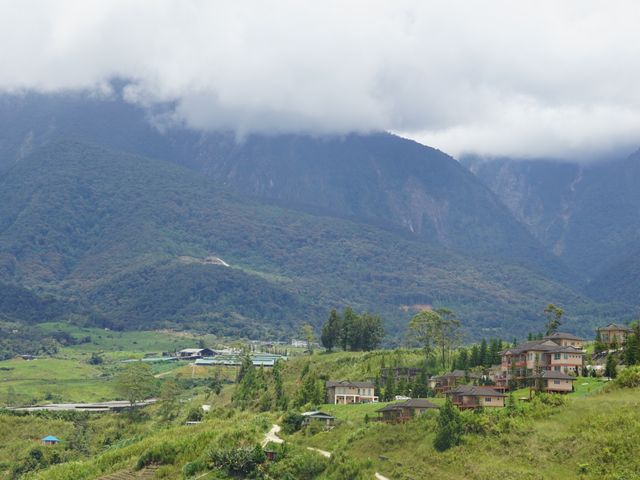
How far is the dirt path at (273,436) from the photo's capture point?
82.8m

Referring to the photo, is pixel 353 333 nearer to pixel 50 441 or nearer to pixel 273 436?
pixel 50 441

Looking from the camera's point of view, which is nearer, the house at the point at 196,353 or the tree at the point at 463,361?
the tree at the point at 463,361

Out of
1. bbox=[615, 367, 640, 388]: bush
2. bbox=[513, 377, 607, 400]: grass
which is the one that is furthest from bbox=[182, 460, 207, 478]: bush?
bbox=[615, 367, 640, 388]: bush

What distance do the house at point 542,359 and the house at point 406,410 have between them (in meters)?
13.5

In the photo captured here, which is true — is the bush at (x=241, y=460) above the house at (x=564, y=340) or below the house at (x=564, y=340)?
below

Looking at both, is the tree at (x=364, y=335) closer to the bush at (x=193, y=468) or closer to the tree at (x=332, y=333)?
the tree at (x=332, y=333)

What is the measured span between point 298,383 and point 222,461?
42.6 meters

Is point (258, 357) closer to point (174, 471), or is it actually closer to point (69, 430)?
point (69, 430)

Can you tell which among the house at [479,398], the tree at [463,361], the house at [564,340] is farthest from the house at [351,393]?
the house at [479,398]

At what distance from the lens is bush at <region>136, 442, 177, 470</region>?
85250mm

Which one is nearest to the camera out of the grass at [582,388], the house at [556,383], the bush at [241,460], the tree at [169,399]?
the bush at [241,460]

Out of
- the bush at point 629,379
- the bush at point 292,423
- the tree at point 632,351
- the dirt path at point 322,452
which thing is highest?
the tree at point 632,351

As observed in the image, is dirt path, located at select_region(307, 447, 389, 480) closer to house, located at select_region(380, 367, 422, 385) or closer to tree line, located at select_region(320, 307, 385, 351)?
house, located at select_region(380, 367, 422, 385)

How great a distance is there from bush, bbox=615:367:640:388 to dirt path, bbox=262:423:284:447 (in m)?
29.6
